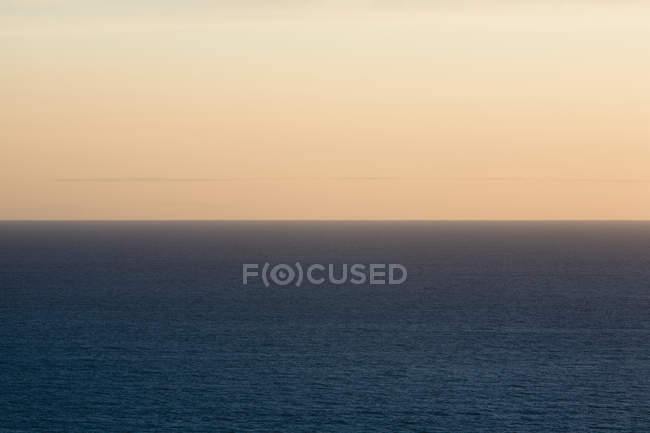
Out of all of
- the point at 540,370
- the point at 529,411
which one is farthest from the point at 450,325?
the point at 529,411

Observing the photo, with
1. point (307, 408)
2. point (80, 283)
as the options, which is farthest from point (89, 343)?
point (80, 283)

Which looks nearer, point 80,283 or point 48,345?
point 48,345

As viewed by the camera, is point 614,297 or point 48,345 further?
point 614,297

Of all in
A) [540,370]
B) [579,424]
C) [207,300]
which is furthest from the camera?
[207,300]

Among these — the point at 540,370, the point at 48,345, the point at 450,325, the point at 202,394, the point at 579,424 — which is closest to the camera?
the point at 579,424

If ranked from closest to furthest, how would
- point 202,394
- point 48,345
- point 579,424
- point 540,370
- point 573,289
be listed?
point 579,424 < point 202,394 < point 540,370 < point 48,345 < point 573,289

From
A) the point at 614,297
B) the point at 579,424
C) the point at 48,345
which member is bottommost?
the point at 579,424

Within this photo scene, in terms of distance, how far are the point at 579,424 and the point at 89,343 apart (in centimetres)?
5894

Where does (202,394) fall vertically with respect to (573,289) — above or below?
below

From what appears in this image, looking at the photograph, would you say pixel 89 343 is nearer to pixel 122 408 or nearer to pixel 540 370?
pixel 122 408

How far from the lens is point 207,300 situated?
156625 mm

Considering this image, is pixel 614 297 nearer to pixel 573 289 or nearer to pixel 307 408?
pixel 573 289

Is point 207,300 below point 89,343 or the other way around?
the other way around

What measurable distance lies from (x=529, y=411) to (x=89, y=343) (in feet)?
177
